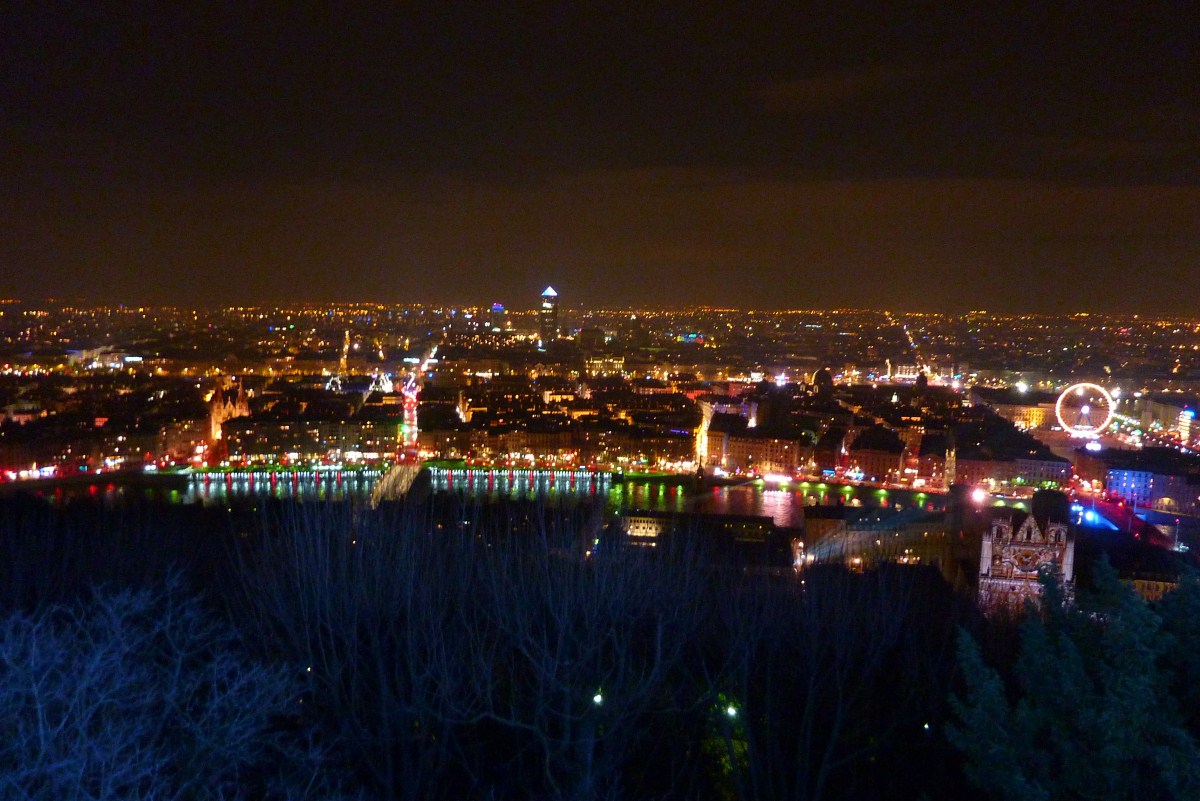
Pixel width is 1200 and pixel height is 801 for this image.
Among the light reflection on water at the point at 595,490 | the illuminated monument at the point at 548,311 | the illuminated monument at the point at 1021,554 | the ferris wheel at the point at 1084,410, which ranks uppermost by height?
the illuminated monument at the point at 548,311

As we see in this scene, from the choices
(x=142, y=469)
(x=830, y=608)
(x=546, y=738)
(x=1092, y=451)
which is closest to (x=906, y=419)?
(x=1092, y=451)

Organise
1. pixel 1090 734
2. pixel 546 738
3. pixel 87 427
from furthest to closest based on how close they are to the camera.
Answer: pixel 87 427, pixel 546 738, pixel 1090 734

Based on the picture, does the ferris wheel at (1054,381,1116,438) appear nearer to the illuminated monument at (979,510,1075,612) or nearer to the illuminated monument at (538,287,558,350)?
the illuminated monument at (979,510,1075,612)

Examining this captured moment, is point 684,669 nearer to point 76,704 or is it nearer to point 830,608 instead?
point 830,608

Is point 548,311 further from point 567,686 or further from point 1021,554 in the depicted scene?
point 567,686

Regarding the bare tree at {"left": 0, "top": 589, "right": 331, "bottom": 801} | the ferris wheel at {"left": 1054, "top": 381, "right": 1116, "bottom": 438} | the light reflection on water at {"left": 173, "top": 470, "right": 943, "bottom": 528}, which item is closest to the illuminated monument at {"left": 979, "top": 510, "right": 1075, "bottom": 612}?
the bare tree at {"left": 0, "top": 589, "right": 331, "bottom": 801}

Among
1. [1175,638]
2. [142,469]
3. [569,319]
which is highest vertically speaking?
[569,319]

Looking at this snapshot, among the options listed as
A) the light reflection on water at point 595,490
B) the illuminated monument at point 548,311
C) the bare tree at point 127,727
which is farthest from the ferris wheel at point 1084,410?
the illuminated monument at point 548,311

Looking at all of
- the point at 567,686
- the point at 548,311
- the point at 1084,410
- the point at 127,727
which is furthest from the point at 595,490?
the point at 548,311

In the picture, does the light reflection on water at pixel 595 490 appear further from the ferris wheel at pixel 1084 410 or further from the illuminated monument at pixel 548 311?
the illuminated monument at pixel 548 311
